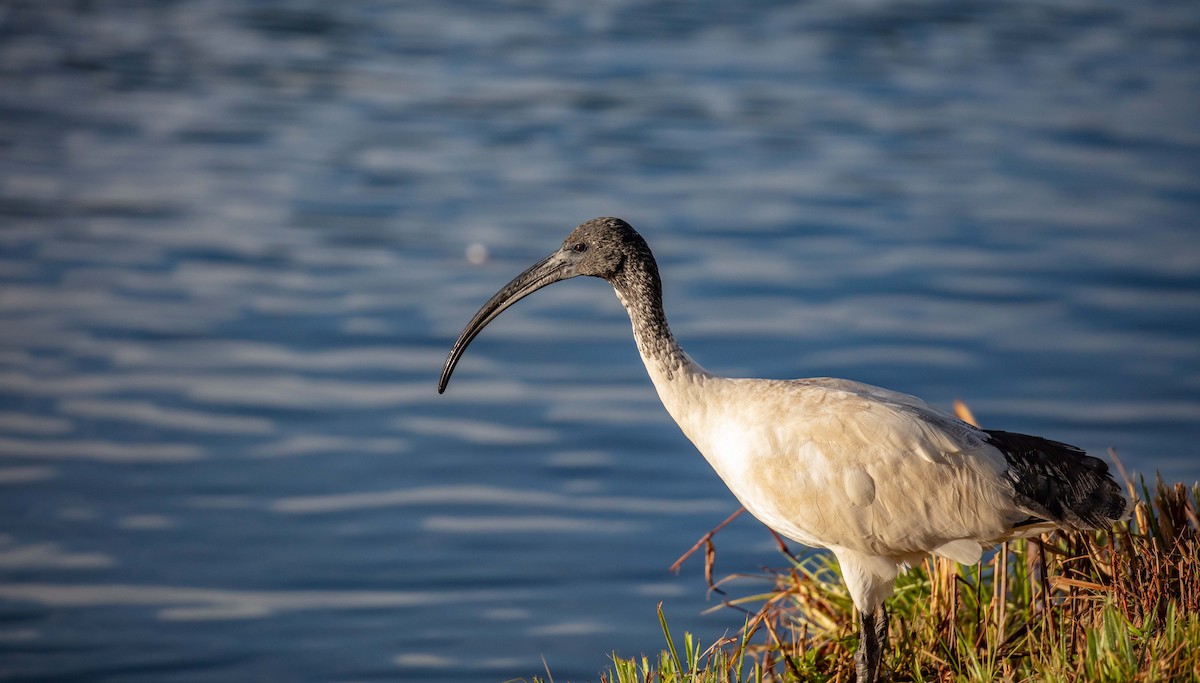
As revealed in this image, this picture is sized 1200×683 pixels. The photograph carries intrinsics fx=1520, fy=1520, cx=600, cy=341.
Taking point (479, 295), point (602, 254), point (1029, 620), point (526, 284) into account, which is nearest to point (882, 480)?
point (1029, 620)

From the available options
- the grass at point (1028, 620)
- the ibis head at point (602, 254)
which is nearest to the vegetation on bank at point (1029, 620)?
the grass at point (1028, 620)

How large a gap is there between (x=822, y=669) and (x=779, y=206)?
10764 millimetres

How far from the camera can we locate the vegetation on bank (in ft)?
16.0

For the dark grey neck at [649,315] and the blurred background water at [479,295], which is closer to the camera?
the dark grey neck at [649,315]

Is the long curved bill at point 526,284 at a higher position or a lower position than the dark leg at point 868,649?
higher

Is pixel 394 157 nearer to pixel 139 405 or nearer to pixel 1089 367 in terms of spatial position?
pixel 139 405

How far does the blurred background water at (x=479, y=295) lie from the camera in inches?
356

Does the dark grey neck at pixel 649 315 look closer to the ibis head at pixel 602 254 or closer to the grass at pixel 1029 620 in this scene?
the ibis head at pixel 602 254

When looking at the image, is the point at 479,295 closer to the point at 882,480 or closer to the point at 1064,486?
the point at 882,480

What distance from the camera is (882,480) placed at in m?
5.60

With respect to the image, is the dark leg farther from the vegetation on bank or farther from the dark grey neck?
the dark grey neck

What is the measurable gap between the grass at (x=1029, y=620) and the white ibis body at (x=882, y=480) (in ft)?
0.77

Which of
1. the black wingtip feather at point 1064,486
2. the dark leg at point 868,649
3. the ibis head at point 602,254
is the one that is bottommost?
the dark leg at point 868,649

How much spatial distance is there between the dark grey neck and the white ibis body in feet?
0.98
